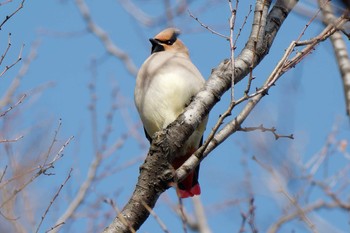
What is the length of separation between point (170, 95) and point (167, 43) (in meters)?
1.05

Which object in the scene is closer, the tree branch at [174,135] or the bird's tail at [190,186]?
the tree branch at [174,135]

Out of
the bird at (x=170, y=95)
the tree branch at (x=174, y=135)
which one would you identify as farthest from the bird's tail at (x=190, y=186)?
the tree branch at (x=174, y=135)

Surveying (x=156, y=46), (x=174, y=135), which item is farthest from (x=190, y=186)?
(x=156, y=46)

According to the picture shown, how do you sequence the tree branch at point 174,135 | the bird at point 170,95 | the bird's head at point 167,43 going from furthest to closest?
the bird's head at point 167,43
the bird at point 170,95
the tree branch at point 174,135

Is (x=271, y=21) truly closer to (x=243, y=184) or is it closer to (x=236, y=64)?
(x=236, y=64)

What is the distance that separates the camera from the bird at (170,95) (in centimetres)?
407

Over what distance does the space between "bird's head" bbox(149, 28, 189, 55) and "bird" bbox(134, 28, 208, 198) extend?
461mm

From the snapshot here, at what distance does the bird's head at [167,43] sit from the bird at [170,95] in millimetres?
461

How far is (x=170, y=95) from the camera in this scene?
411 centimetres

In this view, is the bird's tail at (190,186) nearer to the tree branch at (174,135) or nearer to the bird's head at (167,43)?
the tree branch at (174,135)

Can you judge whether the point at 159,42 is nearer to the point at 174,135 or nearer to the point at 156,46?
the point at 156,46

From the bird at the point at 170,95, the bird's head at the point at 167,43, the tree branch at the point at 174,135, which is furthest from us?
the bird's head at the point at 167,43

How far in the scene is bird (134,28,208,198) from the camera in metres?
4.07

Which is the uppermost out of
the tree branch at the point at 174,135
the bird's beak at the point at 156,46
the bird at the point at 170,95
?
the bird's beak at the point at 156,46
